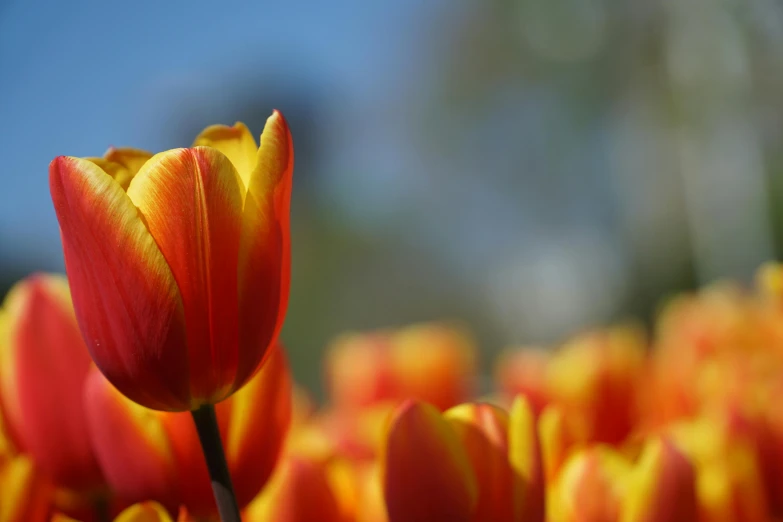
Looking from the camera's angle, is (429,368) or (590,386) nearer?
(590,386)

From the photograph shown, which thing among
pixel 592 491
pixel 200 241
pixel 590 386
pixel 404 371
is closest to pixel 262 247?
pixel 200 241

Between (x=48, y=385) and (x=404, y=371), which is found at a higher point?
(x=48, y=385)

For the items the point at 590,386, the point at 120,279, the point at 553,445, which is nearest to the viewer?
the point at 120,279

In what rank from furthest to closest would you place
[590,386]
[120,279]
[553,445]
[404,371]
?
[404,371] < [590,386] < [553,445] < [120,279]

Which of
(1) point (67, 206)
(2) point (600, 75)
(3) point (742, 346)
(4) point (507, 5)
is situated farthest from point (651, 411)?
(4) point (507, 5)

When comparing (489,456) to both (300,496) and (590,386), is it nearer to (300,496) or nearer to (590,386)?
(300,496)

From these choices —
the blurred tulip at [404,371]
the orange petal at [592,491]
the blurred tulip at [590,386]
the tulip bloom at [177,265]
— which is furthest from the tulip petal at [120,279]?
the blurred tulip at [404,371]

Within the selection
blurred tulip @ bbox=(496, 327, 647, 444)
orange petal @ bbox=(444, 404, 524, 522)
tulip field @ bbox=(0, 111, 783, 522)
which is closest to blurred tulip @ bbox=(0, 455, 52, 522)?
tulip field @ bbox=(0, 111, 783, 522)
